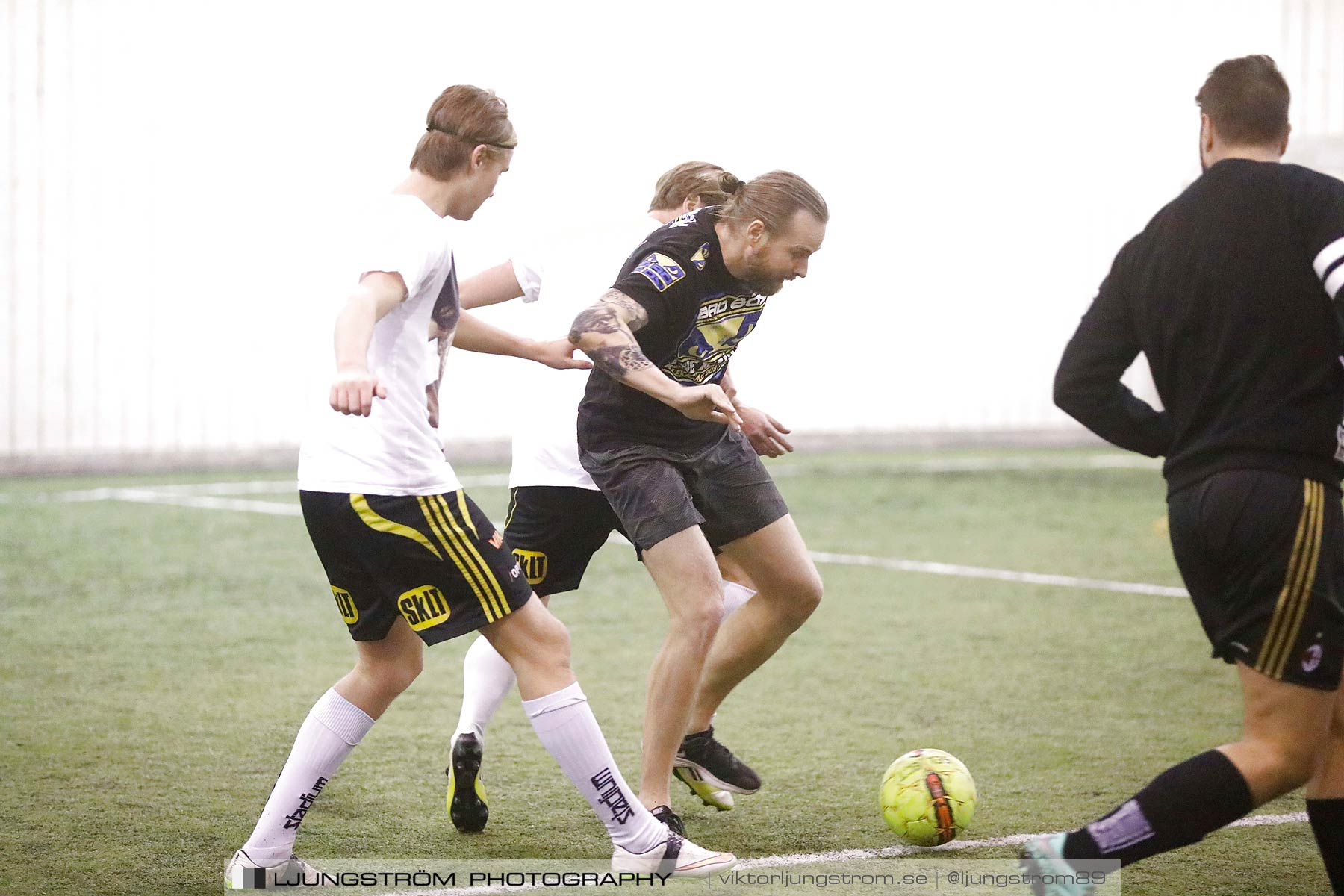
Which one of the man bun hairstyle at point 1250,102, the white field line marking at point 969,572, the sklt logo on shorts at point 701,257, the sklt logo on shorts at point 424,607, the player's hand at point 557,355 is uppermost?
the man bun hairstyle at point 1250,102

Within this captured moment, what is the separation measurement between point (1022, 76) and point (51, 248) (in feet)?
33.5

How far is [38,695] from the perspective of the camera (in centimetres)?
557

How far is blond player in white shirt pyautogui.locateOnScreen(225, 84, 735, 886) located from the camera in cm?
329

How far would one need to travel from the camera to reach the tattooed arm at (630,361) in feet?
11.7

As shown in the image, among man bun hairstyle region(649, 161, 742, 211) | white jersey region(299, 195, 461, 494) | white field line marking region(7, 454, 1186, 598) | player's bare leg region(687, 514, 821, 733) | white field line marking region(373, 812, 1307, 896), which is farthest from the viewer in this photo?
white field line marking region(7, 454, 1186, 598)

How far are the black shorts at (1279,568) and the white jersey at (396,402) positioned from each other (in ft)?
5.38

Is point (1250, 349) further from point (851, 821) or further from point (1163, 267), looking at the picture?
point (851, 821)

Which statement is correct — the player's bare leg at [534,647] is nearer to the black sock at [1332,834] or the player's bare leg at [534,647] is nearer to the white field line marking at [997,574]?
the black sock at [1332,834]

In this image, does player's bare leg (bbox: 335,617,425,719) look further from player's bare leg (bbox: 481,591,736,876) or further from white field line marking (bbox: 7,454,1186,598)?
white field line marking (bbox: 7,454,1186,598)

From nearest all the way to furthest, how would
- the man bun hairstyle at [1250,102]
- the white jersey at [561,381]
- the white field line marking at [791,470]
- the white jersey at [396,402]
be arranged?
the man bun hairstyle at [1250,102] → the white jersey at [396,402] → the white jersey at [561,381] → the white field line marking at [791,470]

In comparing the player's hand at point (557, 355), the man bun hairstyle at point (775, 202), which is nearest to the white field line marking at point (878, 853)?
the player's hand at point (557, 355)

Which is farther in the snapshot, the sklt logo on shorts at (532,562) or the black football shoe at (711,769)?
the sklt logo on shorts at (532,562)

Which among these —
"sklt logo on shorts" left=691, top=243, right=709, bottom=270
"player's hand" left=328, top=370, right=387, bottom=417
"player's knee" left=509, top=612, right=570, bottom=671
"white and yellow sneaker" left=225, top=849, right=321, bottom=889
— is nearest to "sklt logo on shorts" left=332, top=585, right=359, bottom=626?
"player's knee" left=509, top=612, right=570, bottom=671

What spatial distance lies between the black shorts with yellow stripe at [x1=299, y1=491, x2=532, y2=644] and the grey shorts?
565 millimetres
